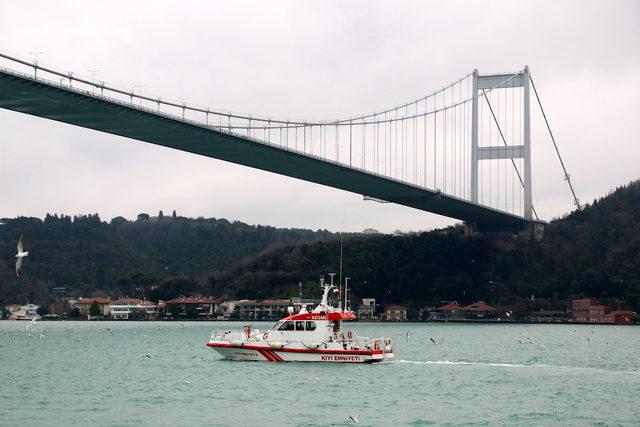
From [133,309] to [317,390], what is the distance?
426 ft

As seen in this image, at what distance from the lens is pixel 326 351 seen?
45.9m

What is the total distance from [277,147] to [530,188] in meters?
42.0

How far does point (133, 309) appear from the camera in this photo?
165125mm

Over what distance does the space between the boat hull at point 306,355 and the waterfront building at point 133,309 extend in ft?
378

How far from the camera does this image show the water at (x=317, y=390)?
32562 millimetres

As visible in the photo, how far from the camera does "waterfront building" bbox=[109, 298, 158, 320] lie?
163 meters

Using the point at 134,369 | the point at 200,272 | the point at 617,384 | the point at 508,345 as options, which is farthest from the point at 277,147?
the point at 200,272

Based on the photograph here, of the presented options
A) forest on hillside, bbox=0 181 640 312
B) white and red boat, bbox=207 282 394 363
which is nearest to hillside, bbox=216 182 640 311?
forest on hillside, bbox=0 181 640 312

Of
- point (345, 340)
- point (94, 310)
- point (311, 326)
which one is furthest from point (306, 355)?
point (94, 310)

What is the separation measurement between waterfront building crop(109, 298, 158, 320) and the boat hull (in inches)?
4532

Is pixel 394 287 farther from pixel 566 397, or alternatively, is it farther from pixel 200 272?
pixel 566 397

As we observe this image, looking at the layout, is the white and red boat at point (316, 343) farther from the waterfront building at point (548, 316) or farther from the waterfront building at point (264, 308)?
the waterfront building at point (264, 308)

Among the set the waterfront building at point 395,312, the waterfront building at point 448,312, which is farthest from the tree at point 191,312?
the waterfront building at point 448,312

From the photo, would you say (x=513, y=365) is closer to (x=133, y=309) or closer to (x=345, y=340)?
(x=345, y=340)
